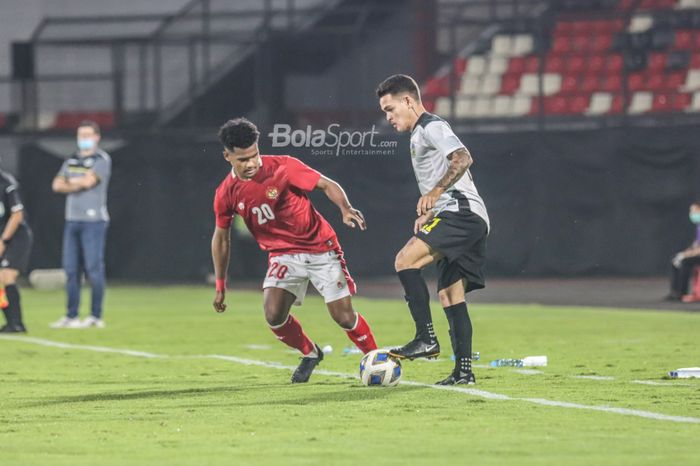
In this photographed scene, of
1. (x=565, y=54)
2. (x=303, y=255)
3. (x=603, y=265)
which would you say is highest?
(x=565, y=54)

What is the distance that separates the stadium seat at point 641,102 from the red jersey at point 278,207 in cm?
1665

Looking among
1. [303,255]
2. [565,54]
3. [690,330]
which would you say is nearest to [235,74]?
[565,54]

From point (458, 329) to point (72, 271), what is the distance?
8105 mm

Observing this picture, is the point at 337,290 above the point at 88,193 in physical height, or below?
below

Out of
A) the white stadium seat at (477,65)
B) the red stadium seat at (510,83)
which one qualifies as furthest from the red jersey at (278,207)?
the white stadium seat at (477,65)

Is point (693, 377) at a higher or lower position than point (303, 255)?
lower

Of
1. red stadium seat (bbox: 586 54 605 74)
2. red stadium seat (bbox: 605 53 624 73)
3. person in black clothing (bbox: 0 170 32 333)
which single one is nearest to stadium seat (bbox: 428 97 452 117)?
red stadium seat (bbox: 586 54 605 74)

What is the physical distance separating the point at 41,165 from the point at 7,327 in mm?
11209

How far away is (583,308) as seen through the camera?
1880 centimetres

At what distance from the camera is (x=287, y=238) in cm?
998

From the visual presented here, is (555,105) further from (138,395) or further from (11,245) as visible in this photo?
(138,395)

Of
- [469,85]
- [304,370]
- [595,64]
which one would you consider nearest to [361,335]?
[304,370]

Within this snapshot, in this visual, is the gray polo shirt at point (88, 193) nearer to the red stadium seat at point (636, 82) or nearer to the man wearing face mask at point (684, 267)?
the man wearing face mask at point (684, 267)

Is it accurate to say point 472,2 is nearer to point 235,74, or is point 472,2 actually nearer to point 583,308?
point 235,74
